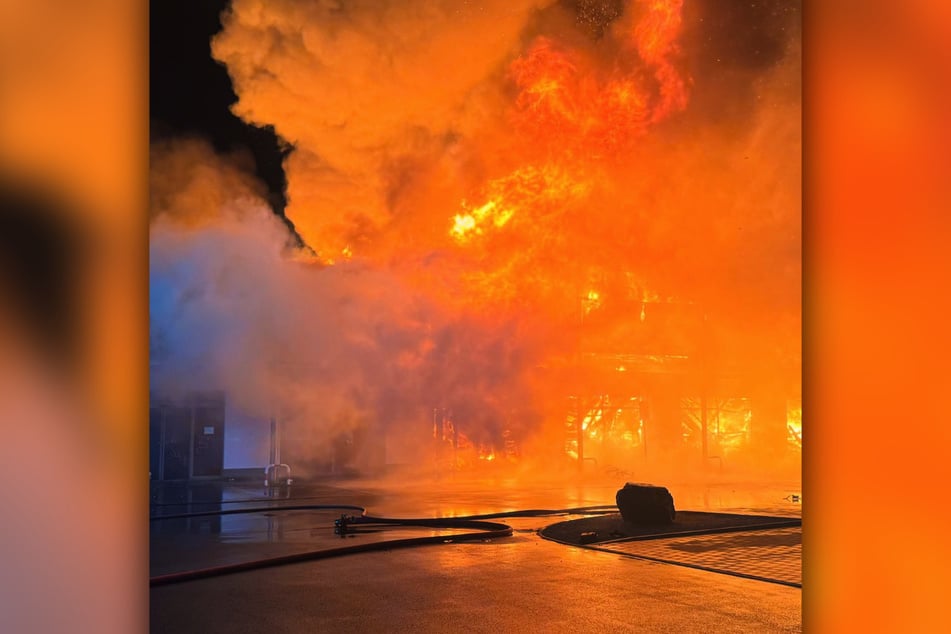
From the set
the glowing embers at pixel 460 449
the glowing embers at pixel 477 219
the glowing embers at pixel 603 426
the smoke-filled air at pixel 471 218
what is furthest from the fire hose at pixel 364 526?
the glowing embers at pixel 603 426

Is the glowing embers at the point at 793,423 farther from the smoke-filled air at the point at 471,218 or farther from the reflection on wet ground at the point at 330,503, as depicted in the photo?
the smoke-filled air at the point at 471,218

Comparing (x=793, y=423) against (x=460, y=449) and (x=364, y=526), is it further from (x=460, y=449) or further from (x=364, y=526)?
(x=364, y=526)

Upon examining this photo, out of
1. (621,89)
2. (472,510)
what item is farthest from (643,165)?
(472,510)

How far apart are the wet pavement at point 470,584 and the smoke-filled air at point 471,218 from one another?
5.85m

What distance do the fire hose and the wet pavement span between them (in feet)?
0.49

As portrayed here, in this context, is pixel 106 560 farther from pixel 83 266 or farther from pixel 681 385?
pixel 681 385

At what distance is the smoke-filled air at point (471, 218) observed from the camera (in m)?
15.8

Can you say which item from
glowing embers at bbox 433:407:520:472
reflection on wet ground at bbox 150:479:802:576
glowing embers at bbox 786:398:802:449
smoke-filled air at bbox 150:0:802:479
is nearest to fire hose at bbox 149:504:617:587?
reflection on wet ground at bbox 150:479:802:576

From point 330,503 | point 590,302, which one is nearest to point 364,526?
point 330,503

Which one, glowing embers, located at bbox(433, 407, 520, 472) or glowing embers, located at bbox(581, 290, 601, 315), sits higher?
glowing embers, located at bbox(581, 290, 601, 315)

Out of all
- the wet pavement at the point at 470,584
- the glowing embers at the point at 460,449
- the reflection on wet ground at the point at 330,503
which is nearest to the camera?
the wet pavement at the point at 470,584

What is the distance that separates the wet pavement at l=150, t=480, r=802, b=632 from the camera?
542 centimetres

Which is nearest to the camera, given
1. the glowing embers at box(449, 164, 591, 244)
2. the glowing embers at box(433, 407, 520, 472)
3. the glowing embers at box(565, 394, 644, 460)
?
the glowing embers at box(449, 164, 591, 244)

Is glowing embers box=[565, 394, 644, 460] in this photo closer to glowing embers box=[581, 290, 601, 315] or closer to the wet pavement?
glowing embers box=[581, 290, 601, 315]
